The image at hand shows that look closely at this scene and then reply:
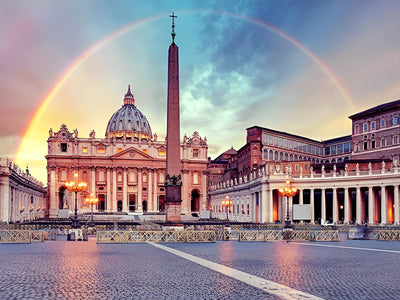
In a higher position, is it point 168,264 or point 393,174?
point 393,174

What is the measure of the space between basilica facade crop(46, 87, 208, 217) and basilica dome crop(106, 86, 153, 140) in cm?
2642

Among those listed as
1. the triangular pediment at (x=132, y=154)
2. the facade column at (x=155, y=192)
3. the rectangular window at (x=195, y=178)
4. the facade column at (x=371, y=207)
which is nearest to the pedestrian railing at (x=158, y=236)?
the facade column at (x=371, y=207)

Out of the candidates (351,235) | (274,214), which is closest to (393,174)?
(274,214)

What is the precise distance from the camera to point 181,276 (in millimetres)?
13055

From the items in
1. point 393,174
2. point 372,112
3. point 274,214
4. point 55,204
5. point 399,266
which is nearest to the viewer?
point 399,266

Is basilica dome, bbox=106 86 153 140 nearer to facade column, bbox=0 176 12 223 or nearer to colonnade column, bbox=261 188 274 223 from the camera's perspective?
colonnade column, bbox=261 188 274 223

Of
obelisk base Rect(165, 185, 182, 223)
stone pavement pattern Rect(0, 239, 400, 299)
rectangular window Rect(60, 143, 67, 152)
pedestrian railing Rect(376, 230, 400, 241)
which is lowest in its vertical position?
pedestrian railing Rect(376, 230, 400, 241)

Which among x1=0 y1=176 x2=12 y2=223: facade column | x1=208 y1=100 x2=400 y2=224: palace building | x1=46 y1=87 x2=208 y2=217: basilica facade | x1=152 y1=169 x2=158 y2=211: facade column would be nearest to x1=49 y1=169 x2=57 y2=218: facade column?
x1=46 y1=87 x2=208 y2=217: basilica facade

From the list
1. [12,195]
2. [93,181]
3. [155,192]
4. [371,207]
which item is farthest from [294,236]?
[155,192]

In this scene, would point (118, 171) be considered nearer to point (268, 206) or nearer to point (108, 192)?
point (108, 192)

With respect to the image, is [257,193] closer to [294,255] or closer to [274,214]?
[274,214]

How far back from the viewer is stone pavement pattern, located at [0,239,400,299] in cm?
1039

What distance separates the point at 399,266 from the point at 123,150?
101 meters

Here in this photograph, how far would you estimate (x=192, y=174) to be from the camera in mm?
118938
